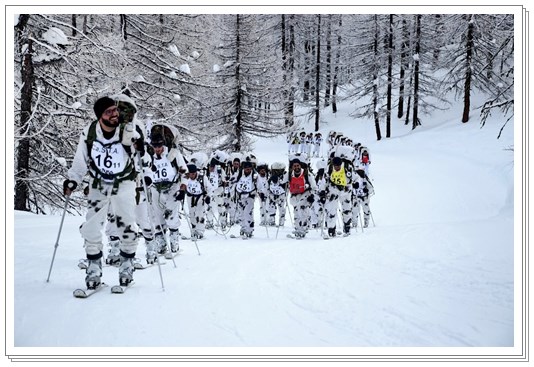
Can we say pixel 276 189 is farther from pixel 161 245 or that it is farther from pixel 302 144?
pixel 302 144

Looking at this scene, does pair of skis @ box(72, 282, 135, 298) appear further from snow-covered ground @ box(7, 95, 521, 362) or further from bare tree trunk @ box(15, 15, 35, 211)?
bare tree trunk @ box(15, 15, 35, 211)

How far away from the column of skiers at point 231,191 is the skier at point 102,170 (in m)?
0.44

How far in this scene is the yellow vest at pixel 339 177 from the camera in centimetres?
973

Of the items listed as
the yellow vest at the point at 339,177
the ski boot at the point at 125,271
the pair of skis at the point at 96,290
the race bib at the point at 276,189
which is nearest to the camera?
the pair of skis at the point at 96,290

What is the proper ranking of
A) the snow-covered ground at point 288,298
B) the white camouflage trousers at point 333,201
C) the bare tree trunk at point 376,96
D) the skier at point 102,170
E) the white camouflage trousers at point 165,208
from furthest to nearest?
the bare tree trunk at point 376,96
the white camouflage trousers at point 333,201
the white camouflage trousers at point 165,208
the skier at point 102,170
the snow-covered ground at point 288,298

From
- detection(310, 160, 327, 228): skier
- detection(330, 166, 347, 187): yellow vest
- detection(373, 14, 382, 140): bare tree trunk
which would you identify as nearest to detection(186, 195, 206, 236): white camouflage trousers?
detection(310, 160, 327, 228): skier

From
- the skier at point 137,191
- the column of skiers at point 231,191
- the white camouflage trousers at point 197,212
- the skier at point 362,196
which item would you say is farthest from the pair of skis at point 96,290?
the skier at point 362,196

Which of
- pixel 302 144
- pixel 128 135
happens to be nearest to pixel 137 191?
pixel 128 135

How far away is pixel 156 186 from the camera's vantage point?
254 inches

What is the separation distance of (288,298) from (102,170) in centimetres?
242

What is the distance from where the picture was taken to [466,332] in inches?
127

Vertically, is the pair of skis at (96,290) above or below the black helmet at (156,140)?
below

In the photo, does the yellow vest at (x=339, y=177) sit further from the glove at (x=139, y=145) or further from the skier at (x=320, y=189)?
the glove at (x=139, y=145)
